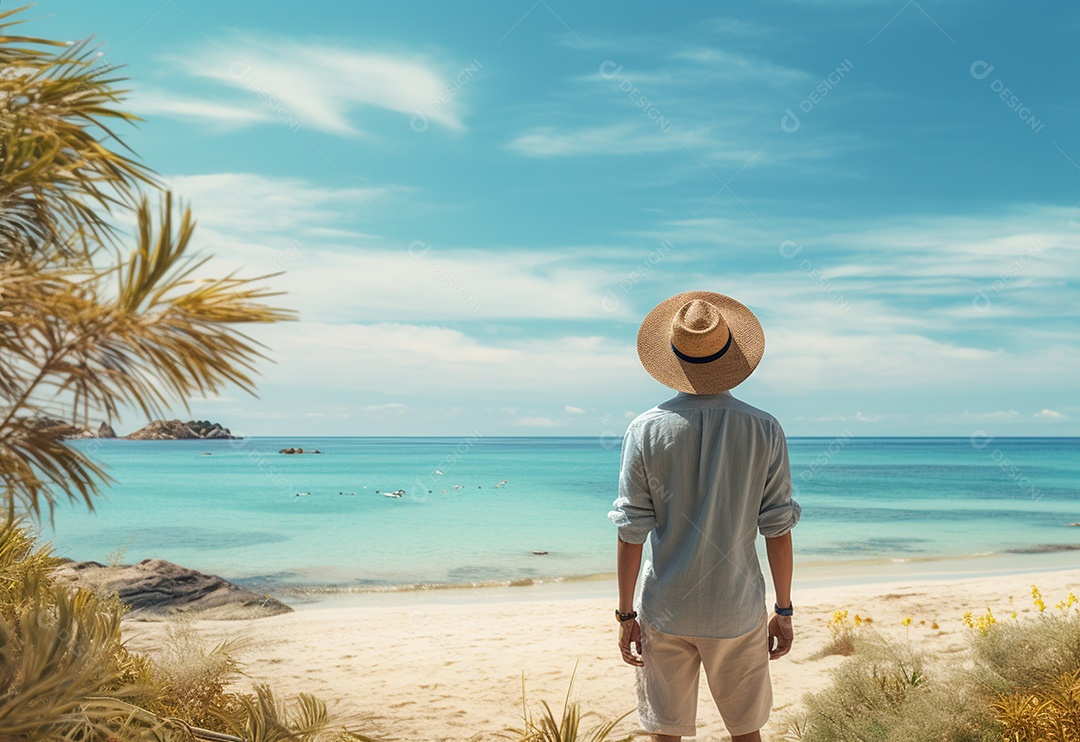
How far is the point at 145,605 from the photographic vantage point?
1052cm

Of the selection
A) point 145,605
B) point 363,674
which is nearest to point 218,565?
point 145,605

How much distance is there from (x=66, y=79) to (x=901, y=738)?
3.96 metres

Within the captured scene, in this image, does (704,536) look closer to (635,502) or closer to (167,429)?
(635,502)

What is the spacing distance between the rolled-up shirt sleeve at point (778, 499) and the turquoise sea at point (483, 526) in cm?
238

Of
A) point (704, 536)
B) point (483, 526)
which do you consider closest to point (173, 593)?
point (704, 536)

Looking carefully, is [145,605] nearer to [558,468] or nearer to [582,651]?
[582,651]

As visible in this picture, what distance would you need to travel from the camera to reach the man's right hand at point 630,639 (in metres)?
2.72

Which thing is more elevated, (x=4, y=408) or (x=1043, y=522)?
(x=4, y=408)

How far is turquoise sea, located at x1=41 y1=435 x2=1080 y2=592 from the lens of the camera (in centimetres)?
1508

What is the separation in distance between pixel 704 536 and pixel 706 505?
0.33 ft

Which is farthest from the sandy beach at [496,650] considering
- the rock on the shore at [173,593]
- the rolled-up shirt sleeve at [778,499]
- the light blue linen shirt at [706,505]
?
the rolled-up shirt sleeve at [778,499]

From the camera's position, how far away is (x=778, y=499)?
2.64 m

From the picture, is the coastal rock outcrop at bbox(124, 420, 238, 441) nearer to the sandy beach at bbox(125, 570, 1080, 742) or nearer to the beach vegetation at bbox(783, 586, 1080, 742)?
the sandy beach at bbox(125, 570, 1080, 742)

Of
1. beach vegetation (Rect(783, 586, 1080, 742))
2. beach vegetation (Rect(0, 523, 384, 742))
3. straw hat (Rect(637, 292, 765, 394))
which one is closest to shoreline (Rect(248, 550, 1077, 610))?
beach vegetation (Rect(783, 586, 1080, 742))
